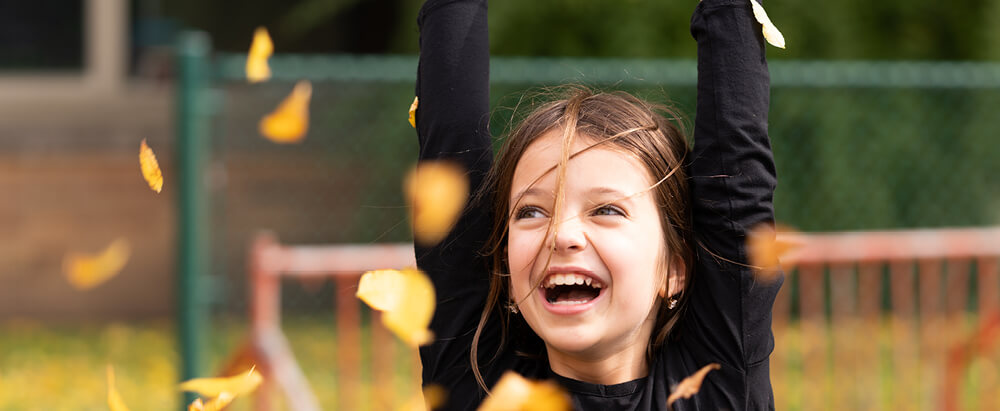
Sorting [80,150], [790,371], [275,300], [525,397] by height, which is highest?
[525,397]

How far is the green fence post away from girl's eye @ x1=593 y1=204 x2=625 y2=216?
2380mm

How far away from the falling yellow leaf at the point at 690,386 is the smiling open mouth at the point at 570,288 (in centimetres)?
17

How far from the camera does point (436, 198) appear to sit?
1459 mm

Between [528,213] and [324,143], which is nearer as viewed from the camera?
[528,213]

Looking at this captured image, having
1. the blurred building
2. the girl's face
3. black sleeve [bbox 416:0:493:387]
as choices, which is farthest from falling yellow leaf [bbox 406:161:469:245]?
the blurred building

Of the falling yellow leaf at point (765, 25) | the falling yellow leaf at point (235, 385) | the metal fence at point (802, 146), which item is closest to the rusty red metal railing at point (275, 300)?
the metal fence at point (802, 146)

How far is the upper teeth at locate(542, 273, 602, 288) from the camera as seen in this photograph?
50.2 inches

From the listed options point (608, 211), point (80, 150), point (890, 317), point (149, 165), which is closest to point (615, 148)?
point (608, 211)

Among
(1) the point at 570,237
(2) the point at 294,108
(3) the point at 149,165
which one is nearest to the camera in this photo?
(1) the point at 570,237

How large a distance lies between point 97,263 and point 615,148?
19.9 ft

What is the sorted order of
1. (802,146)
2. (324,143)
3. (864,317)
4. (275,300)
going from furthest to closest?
(802,146)
(324,143)
(864,317)
(275,300)

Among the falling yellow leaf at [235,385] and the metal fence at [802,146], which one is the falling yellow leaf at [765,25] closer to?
the falling yellow leaf at [235,385]

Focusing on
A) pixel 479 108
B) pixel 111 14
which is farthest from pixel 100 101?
pixel 479 108

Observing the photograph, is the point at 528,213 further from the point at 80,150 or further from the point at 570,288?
the point at 80,150
